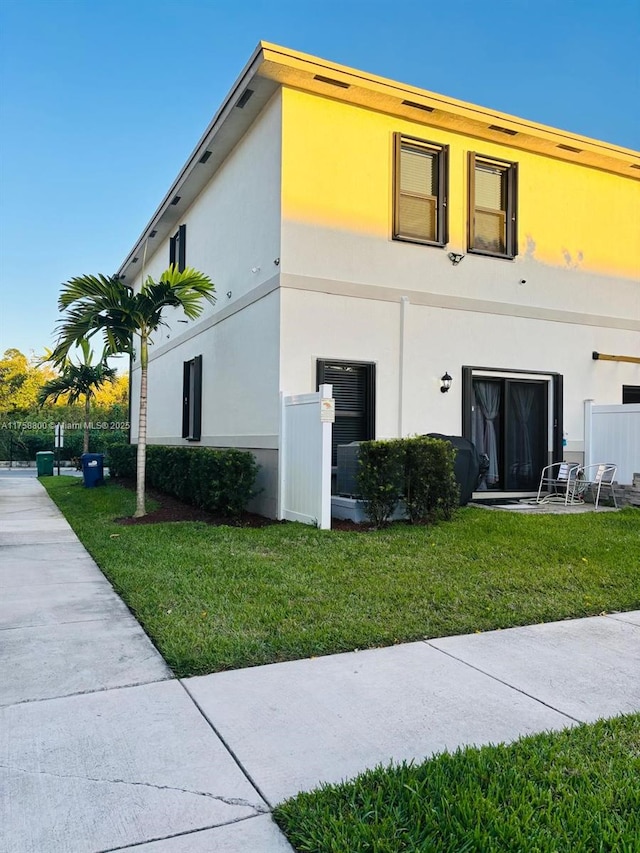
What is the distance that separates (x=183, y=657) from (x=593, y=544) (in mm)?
5198

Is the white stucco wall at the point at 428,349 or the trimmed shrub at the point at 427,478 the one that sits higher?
the white stucco wall at the point at 428,349

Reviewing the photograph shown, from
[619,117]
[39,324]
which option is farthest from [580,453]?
[39,324]

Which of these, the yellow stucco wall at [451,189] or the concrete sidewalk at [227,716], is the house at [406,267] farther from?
the concrete sidewalk at [227,716]

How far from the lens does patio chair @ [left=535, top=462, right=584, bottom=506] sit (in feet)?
34.9

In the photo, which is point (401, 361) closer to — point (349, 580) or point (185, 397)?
point (349, 580)

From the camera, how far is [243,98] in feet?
31.4

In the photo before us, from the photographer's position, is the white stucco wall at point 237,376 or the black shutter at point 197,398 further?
the black shutter at point 197,398

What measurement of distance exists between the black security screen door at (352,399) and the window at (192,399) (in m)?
4.11

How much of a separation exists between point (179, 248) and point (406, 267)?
21.7ft

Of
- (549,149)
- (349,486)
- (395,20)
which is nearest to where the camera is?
(349,486)

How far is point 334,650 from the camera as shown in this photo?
4039 millimetres

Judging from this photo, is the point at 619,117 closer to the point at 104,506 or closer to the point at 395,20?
the point at 395,20

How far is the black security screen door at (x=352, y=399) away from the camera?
31.6ft

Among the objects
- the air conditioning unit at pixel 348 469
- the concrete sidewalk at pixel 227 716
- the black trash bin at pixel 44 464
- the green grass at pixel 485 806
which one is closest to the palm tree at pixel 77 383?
the black trash bin at pixel 44 464
